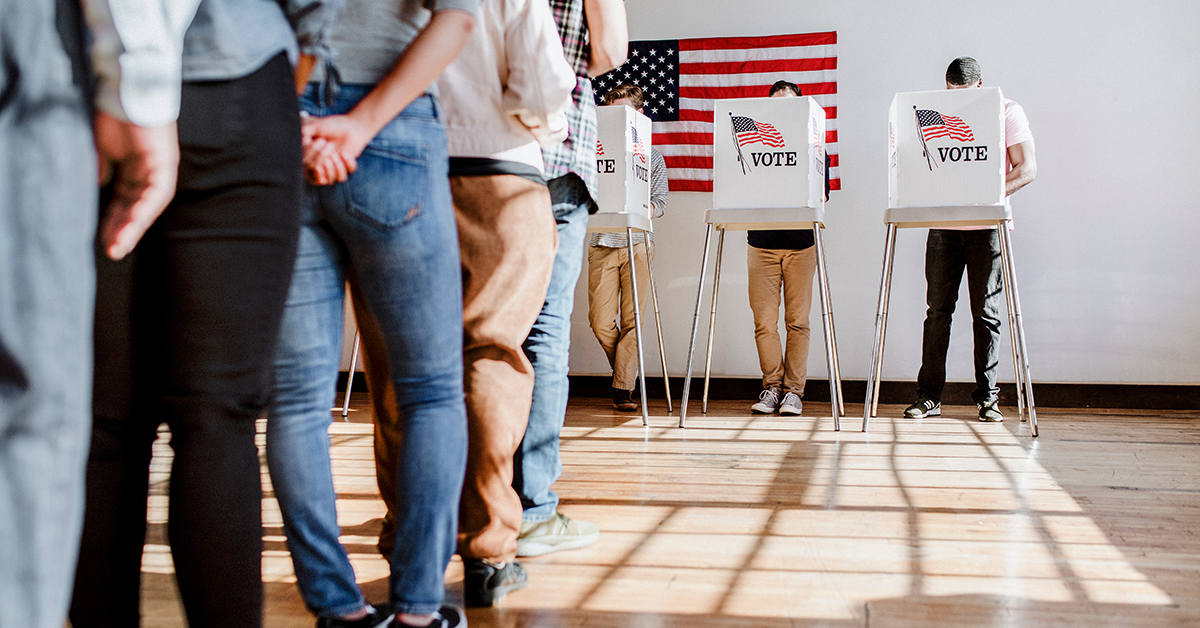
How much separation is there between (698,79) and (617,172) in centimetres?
161

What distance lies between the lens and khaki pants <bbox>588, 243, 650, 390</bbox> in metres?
3.89

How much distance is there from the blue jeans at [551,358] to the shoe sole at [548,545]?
5cm

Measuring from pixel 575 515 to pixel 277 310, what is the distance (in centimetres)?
113

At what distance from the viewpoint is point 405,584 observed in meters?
0.94

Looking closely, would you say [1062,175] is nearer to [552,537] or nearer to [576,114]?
[576,114]

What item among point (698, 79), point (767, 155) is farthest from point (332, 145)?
point (698, 79)

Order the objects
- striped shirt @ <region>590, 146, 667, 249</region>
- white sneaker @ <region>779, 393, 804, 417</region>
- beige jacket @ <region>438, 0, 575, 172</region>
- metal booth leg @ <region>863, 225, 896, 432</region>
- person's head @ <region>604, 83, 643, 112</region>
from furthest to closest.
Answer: striped shirt @ <region>590, 146, 667, 249</region> → person's head @ <region>604, 83, 643, 112</region> → white sneaker @ <region>779, 393, 804, 417</region> → metal booth leg @ <region>863, 225, 896, 432</region> → beige jacket @ <region>438, 0, 575, 172</region>

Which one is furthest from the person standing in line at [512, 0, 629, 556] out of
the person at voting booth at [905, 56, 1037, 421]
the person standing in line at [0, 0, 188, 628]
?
the person at voting booth at [905, 56, 1037, 421]

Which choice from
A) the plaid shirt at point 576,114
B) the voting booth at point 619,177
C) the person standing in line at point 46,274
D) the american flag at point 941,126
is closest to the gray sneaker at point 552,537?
the plaid shirt at point 576,114

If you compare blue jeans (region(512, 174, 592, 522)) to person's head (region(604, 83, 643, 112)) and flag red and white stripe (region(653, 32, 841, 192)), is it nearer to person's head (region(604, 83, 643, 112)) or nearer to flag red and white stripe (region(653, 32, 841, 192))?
person's head (region(604, 83, 643, 112))

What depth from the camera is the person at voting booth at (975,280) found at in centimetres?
325

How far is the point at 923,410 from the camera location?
11.3ft

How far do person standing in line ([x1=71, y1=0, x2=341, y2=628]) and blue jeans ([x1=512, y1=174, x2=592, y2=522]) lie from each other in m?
0.75

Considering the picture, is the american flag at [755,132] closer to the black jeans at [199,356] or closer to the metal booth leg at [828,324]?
the metal booth leg at [828,324]
